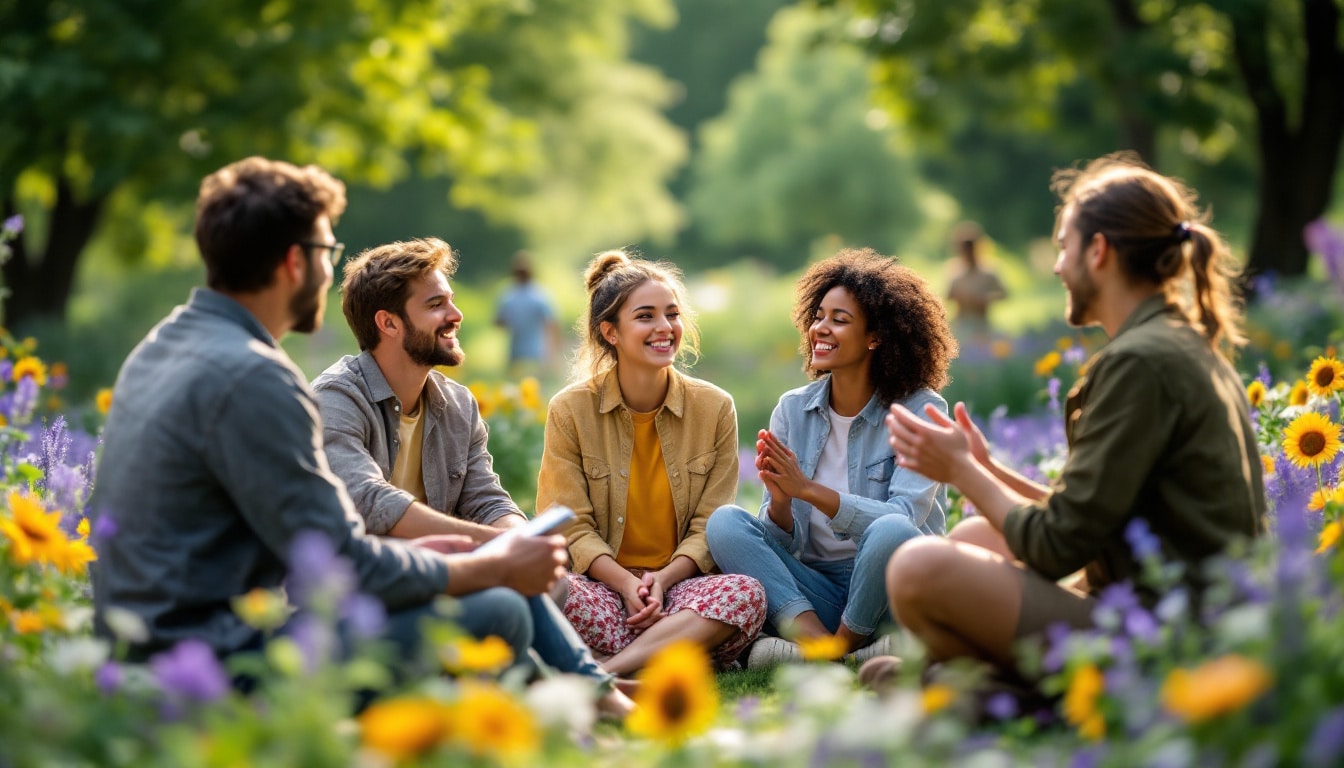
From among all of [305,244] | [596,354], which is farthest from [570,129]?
[305,244]

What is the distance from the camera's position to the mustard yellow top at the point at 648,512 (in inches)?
176

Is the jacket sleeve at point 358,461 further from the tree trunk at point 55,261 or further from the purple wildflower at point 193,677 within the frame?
the tree trunk at point 55,261

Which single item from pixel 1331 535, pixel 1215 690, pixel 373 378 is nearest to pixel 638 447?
pixel 373 378

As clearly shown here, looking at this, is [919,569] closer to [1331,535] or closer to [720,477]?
[1331,535]

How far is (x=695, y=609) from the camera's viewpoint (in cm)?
403

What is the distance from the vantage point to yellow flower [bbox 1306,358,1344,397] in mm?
3926

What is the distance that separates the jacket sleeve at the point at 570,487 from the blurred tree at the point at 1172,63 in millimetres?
7806

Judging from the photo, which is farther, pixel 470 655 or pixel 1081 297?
pixel 1081 297

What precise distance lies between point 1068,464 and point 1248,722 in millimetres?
923

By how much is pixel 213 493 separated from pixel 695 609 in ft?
5.58

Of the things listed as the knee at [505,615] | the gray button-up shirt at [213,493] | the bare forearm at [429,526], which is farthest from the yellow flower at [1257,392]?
the gray button-up shirt at [213,493]

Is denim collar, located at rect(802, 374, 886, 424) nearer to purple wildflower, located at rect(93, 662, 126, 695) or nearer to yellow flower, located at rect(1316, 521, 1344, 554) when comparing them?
yellow flower, located at rect(1316, 521, 1344, 554)

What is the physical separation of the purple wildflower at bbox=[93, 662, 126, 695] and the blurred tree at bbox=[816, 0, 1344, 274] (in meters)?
9.86

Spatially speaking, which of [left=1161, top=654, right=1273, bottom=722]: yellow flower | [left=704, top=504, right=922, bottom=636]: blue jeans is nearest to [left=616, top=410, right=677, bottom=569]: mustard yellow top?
[left=704, top=504, right=922, bottom=636]: blue jeans
